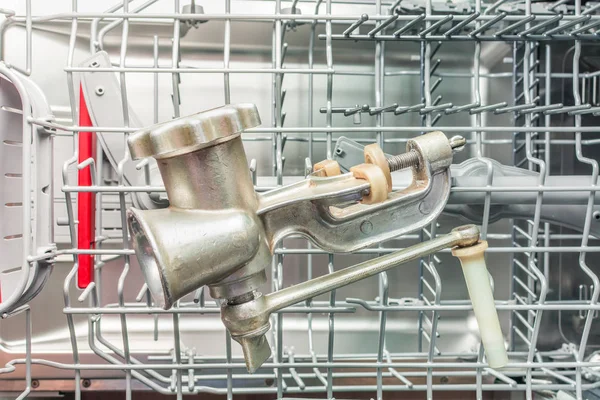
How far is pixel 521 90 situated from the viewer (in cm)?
82

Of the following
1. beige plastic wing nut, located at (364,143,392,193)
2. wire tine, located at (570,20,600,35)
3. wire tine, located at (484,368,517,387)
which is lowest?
wire tine, located at (484,368,517,387)

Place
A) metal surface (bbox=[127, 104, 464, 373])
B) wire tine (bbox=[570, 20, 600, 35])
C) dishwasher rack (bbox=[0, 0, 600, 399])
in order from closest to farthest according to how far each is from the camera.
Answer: metal surface (bbox=[127, 104, 464, 373]), wire tine (bbox=[570, 20, 600, 35]), dishwasher rack (bbox=[0, 0, 600, 399])

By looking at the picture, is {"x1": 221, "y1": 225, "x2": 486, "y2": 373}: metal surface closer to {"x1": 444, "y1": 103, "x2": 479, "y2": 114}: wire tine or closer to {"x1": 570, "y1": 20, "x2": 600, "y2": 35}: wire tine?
{"x1": 444, "y1": 103, "x2": 479, "y2": 114}: wire tine

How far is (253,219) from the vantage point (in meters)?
0.42

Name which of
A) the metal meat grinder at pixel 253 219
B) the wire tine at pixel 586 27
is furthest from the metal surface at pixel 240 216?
the wire tine at pixel 586 27

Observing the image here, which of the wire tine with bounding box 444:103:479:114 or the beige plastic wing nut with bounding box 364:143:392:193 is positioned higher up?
the wire tine with bounding box 444:103:479:114

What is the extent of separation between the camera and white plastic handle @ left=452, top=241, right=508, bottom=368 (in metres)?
0.46

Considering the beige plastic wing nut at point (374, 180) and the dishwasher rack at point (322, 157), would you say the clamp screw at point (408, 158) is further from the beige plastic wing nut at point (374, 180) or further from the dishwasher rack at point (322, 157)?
the dishwasher rack at point (322, 157)

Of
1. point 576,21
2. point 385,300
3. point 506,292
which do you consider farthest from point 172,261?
point 506,292

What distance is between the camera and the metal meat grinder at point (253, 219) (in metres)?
0.38

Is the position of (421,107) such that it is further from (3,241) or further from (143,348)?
(143,348)

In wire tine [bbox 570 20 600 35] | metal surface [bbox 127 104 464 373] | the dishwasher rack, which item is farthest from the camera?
the dishwasher rack

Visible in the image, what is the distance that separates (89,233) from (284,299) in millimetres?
331

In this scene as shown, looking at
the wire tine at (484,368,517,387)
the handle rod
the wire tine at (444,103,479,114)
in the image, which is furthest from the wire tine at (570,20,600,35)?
the wire tine at (484,368,517,387)
